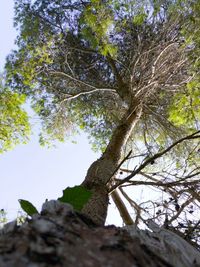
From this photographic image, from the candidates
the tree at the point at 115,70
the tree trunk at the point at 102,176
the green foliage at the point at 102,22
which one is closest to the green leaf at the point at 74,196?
the tree trunk at the point at 102,176

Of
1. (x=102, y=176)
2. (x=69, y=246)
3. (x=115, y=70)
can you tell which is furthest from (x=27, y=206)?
(x=115, y=70)

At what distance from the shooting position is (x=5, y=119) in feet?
21.3

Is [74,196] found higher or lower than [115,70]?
lower

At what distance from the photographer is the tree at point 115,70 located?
570 cm

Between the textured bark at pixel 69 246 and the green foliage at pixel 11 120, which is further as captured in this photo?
the green foliage at pixel 11 120

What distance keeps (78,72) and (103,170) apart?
3.95m

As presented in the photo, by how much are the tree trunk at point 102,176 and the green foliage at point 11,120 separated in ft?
7.41

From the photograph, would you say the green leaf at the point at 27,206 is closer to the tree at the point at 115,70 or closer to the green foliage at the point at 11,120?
the tree at the point at 115,70

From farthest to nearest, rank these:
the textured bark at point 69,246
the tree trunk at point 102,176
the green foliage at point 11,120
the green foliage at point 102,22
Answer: the green foliage at point 11,120, the green foliage at point 102,22, the tree trunk at point 102,176, the textured bark at point 69,246

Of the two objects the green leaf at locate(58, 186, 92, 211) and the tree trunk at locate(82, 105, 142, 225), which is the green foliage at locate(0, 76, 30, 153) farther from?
the green leaf at locate(58, 186, 92, 211)

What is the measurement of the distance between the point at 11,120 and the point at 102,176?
3.37 metres

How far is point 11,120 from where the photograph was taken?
21.4ft

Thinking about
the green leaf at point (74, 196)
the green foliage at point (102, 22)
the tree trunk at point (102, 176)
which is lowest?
the green leaf at point (74, 196)

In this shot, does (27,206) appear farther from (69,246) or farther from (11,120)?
(11,120)
